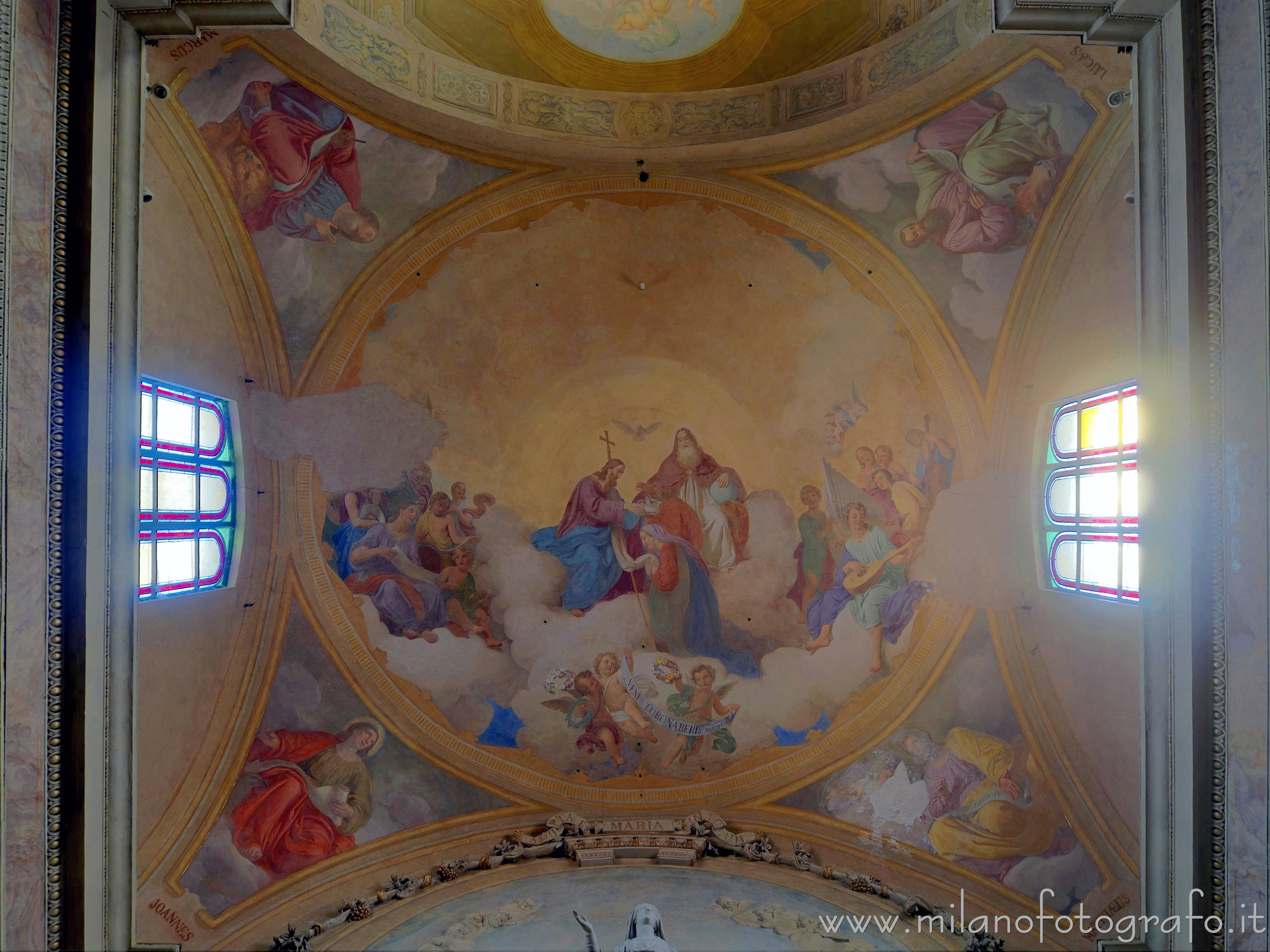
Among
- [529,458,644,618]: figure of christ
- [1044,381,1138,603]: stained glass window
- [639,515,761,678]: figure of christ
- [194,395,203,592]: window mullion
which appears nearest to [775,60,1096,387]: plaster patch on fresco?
[1044,381,1138,603]: stained glass window

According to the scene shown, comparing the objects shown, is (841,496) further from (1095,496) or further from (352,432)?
(352,432)

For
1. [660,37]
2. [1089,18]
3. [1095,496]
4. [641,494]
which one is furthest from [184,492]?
[1095,496]

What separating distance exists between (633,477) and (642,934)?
6408 mm

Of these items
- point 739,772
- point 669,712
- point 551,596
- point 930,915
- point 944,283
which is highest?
point 944,283

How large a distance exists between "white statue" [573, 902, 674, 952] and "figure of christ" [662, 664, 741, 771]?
115 inches

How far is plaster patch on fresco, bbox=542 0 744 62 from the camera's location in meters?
10.8

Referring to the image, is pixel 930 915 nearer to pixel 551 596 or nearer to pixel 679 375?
pixel 551 596

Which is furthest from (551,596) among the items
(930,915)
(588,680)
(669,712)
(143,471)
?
(930,915)

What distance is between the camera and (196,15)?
7938 millimetres

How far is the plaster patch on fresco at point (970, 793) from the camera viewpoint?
1066 cm

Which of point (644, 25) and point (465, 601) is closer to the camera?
point (644, 25)

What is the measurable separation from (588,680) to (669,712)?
136cm

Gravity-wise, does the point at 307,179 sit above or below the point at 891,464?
above

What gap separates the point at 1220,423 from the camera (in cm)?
718
